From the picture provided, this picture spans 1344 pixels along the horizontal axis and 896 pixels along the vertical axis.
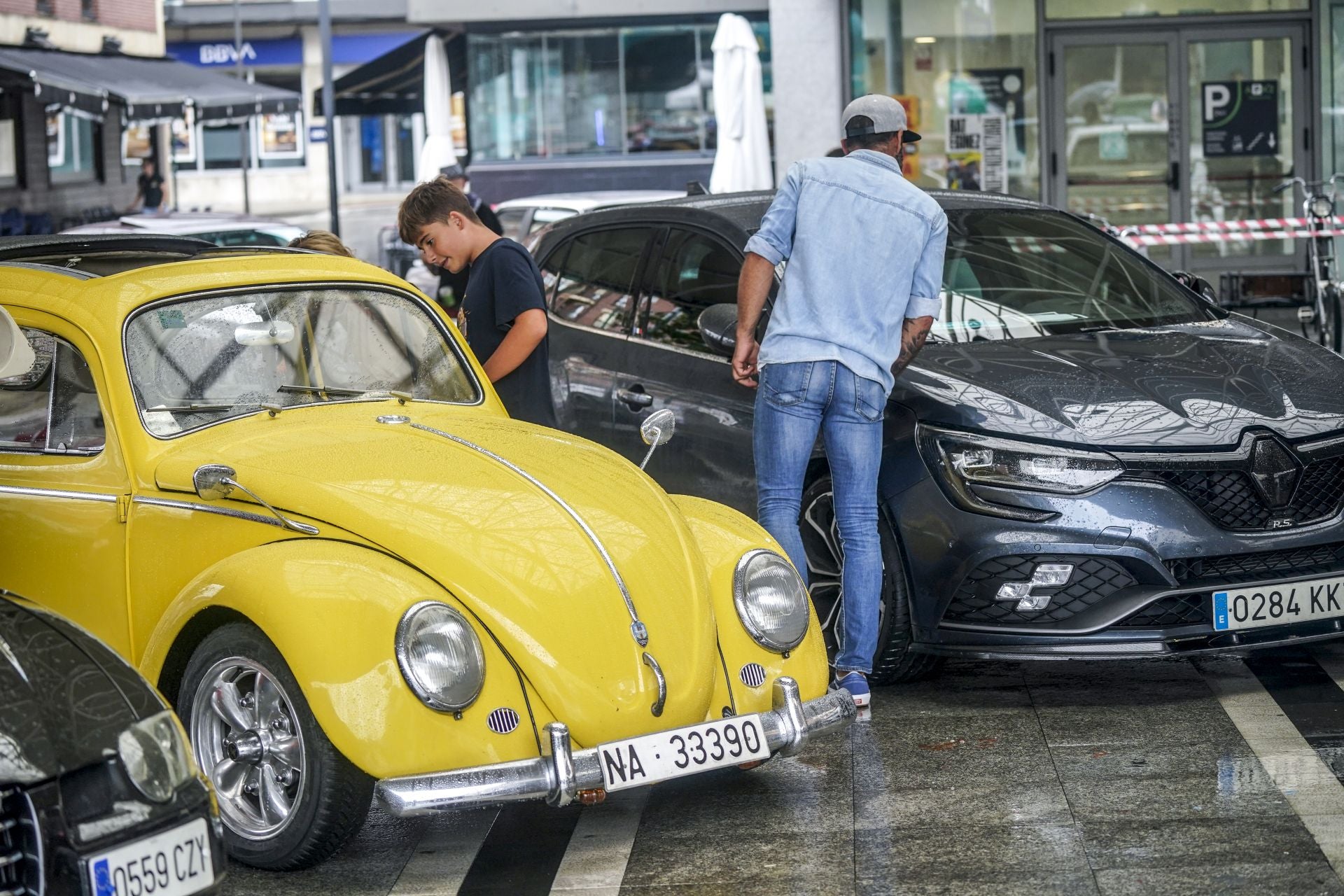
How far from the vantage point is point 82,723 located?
12.7ft

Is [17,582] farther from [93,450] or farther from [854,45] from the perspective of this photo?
[854,45]

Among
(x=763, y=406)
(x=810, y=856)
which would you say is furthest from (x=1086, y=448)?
(x=810, y=856)

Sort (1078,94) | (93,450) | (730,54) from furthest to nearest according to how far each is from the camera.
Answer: (730,54), (1078,94), (93,450)

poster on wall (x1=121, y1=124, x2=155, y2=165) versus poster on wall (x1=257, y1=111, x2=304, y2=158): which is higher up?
poster on wall (x1=257, y1=111, x2=304, y2=158)

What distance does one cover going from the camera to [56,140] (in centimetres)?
3119

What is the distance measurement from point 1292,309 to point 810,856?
31.3ft

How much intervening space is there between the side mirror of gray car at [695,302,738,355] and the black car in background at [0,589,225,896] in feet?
9.88

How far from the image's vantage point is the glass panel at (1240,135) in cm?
1631

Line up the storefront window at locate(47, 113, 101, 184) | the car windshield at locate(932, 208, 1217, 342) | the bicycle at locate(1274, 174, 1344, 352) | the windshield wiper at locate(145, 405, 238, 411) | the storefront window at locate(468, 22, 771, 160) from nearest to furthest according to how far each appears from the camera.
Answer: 1. the windshield wiper at locate(145, 405, 238, 411)
2. the car windshield at locate(932, 208, 1217, 342)
3. the bicycle at locate(1274, 174, 1344, 352)
4. the storefront window at locate(468, 22, 771, 160)
5. the storefront window at locate(47, 113, 101, 184)

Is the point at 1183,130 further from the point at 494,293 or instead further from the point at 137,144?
the point at 137,144

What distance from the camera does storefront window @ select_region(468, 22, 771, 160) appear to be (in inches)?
1141

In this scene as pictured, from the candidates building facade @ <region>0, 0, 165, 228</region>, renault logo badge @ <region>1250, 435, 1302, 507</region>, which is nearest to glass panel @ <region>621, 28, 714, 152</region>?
building facade @ <region>0, 0, 165, 228</region>

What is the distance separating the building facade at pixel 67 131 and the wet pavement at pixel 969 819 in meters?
22.4

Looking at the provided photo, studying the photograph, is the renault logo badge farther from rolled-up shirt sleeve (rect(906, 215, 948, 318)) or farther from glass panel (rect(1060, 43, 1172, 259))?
glass panel (rect(1060, 43, 1172, 259))
